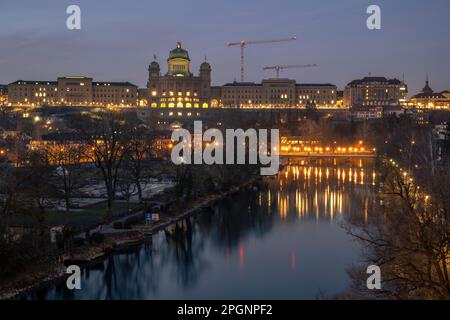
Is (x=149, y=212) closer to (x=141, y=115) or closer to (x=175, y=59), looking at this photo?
(x=141, y=115)

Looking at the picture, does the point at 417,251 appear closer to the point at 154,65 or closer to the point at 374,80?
the point at 154,65

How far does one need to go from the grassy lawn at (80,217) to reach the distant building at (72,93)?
3817 centimetres

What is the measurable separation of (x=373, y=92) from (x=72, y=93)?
25.3m

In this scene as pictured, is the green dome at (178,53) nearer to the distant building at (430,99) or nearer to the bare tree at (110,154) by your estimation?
the distant building at (430,99)

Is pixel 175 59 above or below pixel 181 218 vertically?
above

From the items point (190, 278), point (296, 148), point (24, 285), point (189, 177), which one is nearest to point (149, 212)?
point (189, 177)

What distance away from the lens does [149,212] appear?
37.4ft

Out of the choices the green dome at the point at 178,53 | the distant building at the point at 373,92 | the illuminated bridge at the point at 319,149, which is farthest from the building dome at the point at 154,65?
the illuminated bridge at the point at 319,149

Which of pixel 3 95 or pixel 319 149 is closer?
pixel 319 149

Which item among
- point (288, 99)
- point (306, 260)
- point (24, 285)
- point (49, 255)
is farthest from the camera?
point (288, 99)

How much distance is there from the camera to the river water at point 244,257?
752cm

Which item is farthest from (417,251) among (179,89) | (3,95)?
(3,95)

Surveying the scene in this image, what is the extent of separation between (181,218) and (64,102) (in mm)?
38997

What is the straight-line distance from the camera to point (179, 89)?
4706cm
